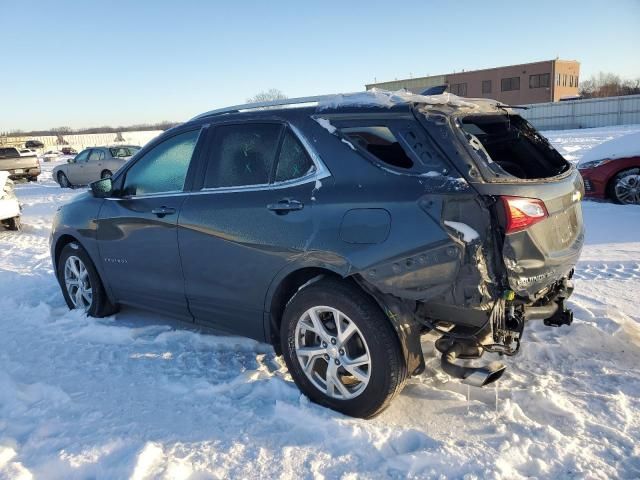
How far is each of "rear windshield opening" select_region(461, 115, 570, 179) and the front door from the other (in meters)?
2.13

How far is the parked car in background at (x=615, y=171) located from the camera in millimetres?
8727

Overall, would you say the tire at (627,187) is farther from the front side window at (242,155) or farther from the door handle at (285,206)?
the door handle at (285,206)

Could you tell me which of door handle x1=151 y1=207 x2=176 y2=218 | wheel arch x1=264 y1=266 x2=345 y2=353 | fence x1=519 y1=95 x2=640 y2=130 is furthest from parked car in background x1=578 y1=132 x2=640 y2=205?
fence x1=519 y1=95 x2=640 y2=130

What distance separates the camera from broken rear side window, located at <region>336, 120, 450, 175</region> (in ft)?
9.60

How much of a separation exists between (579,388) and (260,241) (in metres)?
2.25

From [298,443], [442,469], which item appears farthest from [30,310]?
[442,469]

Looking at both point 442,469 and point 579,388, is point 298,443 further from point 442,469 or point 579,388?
point 579,388

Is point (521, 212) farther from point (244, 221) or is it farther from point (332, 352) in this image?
point (244, 221)

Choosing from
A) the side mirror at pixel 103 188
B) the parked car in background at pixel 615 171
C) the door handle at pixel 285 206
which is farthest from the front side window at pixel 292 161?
the parked car in background at pixel 615 171

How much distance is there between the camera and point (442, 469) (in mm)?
2643

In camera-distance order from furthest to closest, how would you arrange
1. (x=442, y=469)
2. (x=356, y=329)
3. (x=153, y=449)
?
1. (x=356, y=329)
2. (x=153, y=449)
3. (x=442, y=469)

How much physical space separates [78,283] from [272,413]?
110 inches

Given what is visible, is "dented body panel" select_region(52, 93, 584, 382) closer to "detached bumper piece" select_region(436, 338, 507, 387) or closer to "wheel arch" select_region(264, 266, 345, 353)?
"wheel arch" select_region(264, 266, 345, 353)

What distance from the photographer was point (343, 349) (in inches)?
124
